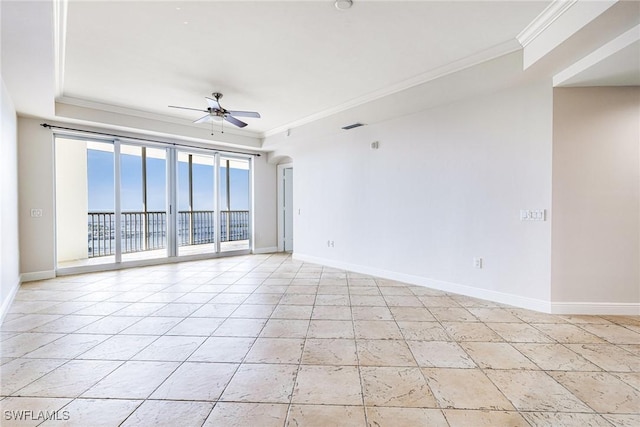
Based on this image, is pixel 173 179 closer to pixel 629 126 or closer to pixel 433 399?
pixel 433 399

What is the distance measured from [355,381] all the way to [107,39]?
12.7 feet

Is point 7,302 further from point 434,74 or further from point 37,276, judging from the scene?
point 434,74

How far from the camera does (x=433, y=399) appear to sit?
1822 millimetres

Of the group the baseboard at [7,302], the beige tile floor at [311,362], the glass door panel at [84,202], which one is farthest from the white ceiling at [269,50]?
the beige tile floor at [311,362]

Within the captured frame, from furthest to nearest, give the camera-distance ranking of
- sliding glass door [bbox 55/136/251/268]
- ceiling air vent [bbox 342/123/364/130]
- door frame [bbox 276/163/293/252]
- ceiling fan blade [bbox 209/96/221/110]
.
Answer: door frame [bbox 276/163/293/252] < sliding glass door [bbox 55/136/251/268] < ceiling air vent [bbox 342/123/364/130] < ceiling fan blade [bbox 209/96/221/110]

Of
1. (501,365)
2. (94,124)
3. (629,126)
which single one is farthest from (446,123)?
(94,124)

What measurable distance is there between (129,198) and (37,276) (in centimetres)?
196

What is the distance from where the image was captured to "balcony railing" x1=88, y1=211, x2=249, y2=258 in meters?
6.21

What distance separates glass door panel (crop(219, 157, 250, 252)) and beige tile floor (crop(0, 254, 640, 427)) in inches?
160

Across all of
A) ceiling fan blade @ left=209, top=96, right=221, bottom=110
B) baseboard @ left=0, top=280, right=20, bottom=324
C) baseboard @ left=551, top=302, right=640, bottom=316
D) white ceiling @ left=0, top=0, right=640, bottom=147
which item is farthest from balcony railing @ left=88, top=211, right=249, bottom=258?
baseboard @ left=551, top=302, right=640, bottom=316

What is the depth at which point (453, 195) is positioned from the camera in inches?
159

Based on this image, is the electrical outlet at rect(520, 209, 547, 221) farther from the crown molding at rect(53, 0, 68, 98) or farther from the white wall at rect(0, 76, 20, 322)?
the white wall at rect(0, 76, 20, 322)

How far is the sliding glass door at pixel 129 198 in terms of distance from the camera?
225 inches

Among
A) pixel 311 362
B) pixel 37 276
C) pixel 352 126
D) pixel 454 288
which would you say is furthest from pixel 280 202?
pixel 311 362
